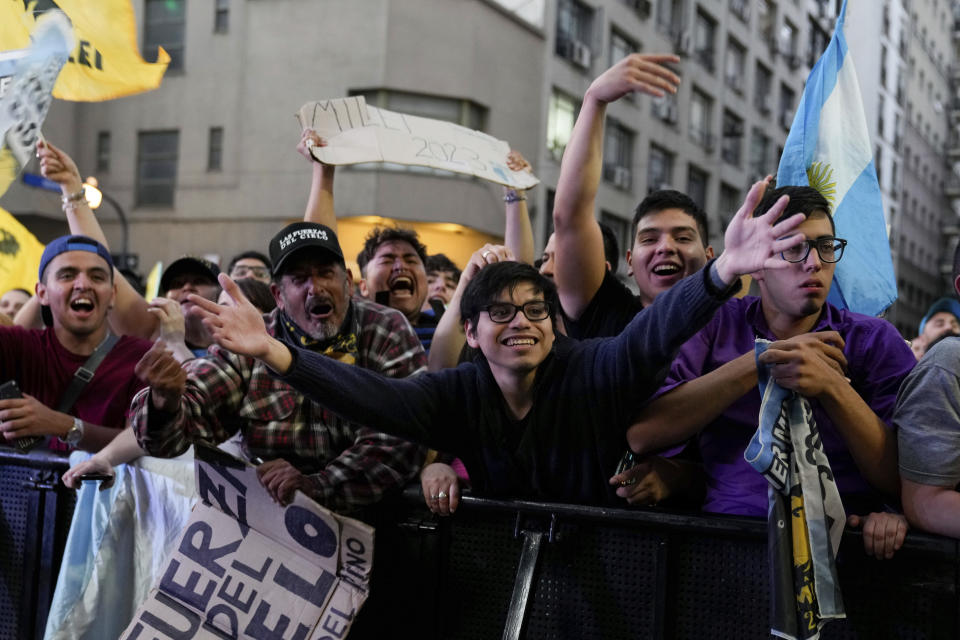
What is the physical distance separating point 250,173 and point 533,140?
20.8 feet

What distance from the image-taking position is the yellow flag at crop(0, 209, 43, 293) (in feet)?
17.4

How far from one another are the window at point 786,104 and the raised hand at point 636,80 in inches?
1410

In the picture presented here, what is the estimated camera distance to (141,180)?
23078mm

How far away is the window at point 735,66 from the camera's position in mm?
32375

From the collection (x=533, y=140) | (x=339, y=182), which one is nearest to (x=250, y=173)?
(x=339, y=182)

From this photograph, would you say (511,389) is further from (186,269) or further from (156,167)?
(156,167)

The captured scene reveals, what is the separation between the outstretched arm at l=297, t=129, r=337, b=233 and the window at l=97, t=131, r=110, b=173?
20916 mm

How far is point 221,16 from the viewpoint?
22.5 meters

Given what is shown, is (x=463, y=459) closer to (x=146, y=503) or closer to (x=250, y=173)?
(x=146, y=503)

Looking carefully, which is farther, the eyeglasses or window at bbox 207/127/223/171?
window at bbox 207/127/223/171

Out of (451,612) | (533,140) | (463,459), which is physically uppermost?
(533,140)

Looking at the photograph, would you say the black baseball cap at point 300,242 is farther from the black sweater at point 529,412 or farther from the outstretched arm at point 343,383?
the black sweater at point 529,412

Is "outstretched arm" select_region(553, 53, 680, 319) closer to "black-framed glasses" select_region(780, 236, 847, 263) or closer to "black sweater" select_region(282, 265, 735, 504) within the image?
"black sweater" select_region(282, 265, 735, 504)

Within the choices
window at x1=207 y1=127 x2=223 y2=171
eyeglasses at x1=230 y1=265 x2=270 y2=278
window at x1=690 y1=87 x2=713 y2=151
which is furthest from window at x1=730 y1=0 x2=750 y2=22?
eyeglasses at x1=230 y1=265 x2=270 y2=278
